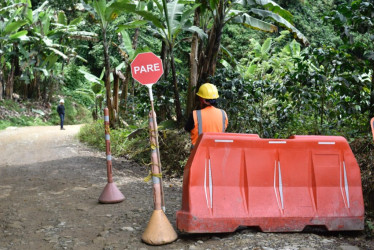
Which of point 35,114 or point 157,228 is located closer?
point 157,228

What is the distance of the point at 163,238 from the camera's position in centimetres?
464

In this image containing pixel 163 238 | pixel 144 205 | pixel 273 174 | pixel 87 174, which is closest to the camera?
pixel 163 238

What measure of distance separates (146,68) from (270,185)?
2235 mm

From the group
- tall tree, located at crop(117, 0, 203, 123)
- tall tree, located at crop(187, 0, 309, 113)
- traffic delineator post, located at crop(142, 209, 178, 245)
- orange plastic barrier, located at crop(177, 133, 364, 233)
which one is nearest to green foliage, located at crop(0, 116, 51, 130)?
tall tree, located at crop(117, 0, 203, 123)

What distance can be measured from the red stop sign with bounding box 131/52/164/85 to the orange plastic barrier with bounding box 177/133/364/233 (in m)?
1.27

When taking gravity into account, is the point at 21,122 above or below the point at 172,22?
below

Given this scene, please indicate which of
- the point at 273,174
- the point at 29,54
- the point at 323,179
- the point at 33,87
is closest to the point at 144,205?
the point at 273,174

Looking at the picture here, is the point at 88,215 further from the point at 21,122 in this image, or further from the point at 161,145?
the point at 21,122

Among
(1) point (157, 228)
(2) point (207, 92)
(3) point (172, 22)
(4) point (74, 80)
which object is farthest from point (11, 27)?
(1) point (157, 228)

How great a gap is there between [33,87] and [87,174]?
76.4 ft

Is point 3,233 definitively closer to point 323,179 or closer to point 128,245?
point 128,245

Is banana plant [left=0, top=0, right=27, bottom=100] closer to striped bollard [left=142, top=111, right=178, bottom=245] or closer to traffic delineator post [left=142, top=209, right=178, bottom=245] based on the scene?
striped bollard [left=142, top=111, right=178, bottom=245]

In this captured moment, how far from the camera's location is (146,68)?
5723 millimetres

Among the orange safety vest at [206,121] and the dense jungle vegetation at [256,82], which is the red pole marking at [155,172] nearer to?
the orange safety vest at [206,121]
